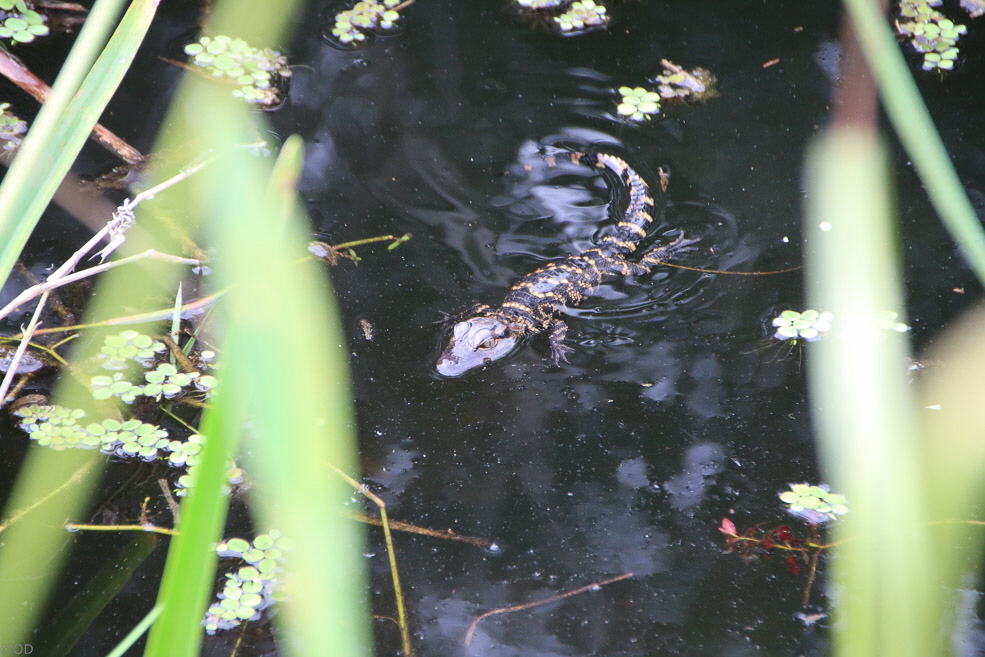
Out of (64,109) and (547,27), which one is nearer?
(64,109)

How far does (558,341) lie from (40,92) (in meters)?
3.18

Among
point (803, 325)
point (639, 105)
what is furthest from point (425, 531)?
point (639, 105)

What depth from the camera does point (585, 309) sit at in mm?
3793

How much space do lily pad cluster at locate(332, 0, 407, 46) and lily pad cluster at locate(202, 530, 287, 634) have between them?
3.71 meters

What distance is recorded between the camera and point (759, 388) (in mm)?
3283

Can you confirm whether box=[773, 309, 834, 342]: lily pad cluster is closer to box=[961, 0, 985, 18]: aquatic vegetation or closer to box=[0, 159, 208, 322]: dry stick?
box=[0, 159, 208, 322]: dry stick

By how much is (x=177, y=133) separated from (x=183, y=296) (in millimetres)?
1362

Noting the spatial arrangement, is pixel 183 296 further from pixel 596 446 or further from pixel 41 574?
pixel 596 446

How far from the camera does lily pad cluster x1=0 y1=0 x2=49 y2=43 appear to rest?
461 centimetres

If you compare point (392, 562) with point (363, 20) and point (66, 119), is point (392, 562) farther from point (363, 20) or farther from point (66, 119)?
point (363, 20)

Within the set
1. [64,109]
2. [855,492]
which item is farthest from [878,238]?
[64,109]

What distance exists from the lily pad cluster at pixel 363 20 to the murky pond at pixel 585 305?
0.36 feet

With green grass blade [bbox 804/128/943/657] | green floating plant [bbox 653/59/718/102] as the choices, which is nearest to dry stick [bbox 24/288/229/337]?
green grass blade [bbox 804/128/943/657]

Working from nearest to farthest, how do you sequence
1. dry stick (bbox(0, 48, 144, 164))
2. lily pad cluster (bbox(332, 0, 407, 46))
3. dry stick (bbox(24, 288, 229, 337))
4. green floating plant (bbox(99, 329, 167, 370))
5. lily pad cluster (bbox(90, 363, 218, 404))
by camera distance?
lily pad cluster (bbox(90, 363, 218, 404)) → green floating plant (bbox(99, 329, 167, 370)) → dry stick (bbox(24, 288, 229, 337)) → dry stick (bbox(0, 48, 144, 164)) → lily pad cluster (bbox(332, 0, 407, 46))
